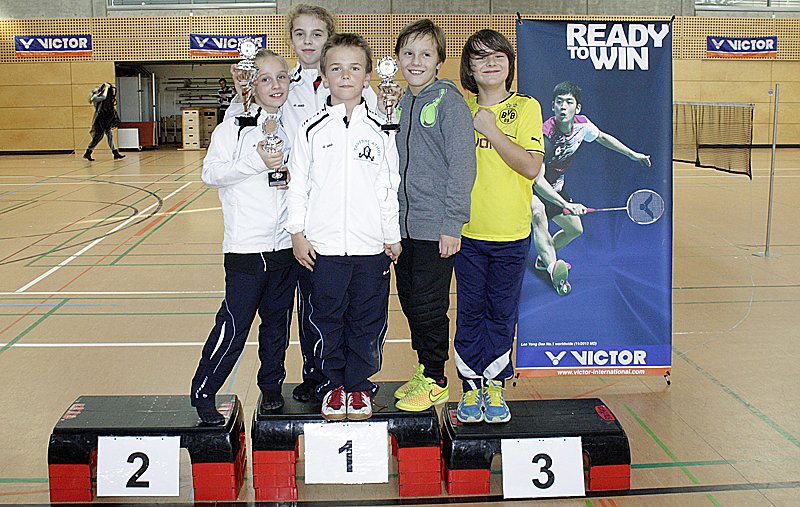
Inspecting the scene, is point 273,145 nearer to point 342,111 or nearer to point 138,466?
point 342,111

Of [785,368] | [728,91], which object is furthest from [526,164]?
[728,91]

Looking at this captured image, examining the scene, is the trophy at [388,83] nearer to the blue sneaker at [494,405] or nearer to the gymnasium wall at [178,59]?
the blue sneaker at [494,405]

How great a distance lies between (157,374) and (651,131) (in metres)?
2.68

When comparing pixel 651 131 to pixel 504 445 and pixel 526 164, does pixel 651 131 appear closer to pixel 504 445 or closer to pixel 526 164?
pixel 526 164

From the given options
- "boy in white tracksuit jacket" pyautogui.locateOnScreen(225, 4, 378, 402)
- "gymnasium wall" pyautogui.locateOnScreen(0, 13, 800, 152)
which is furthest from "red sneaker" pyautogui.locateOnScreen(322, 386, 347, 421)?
"gymnasium wall" pyautogui.locateOnScreen(0, 13, 800, 152)

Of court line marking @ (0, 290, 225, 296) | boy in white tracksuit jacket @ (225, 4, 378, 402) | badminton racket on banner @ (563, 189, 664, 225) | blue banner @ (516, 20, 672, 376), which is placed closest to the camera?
boy in white tracksuit jacket @ (225, 4, 378, 402)

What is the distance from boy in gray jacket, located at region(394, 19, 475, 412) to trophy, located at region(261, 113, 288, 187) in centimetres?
48

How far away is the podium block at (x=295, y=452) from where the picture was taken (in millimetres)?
2875

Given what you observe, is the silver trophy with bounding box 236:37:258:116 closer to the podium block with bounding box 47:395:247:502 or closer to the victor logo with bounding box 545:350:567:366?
the podium block with bounding box 47:395:247:502

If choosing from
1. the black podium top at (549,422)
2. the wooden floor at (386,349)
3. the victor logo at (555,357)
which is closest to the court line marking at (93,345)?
the wooden floor at (386,349)

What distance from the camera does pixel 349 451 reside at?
9.45ft

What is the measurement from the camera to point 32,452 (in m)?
3.21

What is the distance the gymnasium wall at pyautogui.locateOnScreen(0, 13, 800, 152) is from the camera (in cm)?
2041

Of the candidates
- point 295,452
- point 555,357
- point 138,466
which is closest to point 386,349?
point 555,357
